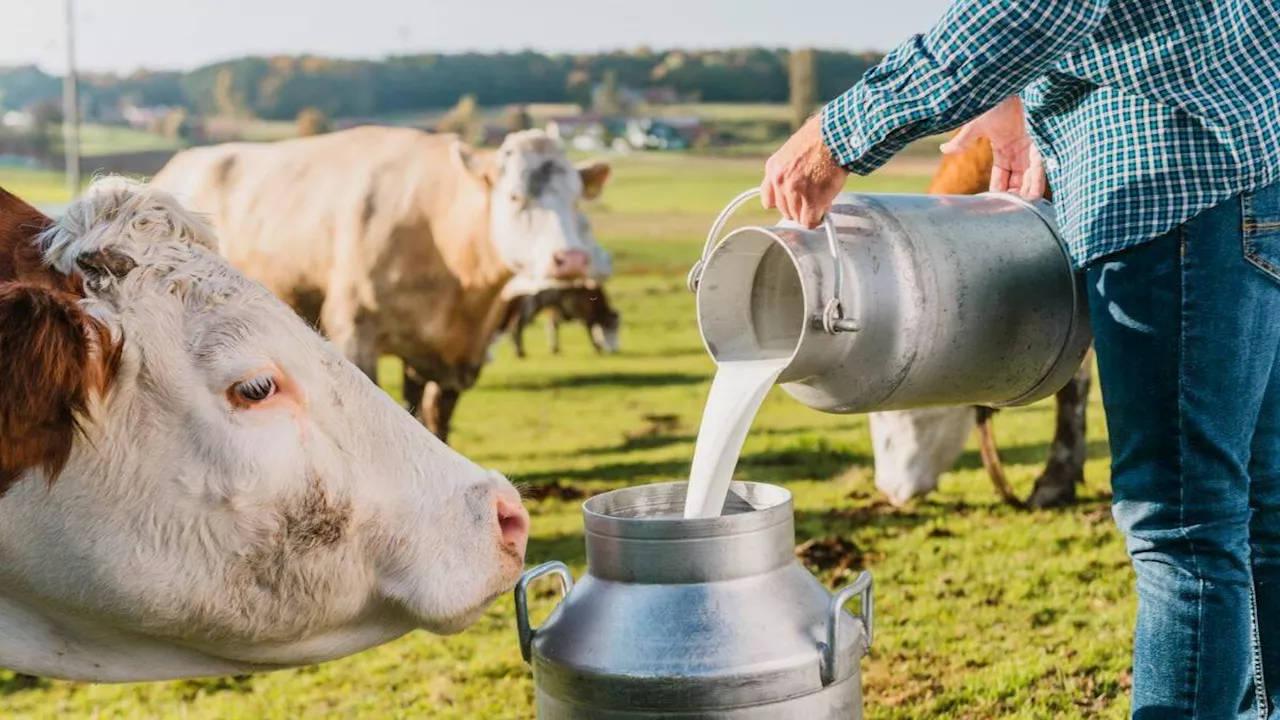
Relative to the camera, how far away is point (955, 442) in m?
6.18

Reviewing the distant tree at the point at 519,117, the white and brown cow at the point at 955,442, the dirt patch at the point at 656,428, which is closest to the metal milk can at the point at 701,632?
the white and brown cow at the point at 955,442

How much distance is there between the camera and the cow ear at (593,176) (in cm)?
884

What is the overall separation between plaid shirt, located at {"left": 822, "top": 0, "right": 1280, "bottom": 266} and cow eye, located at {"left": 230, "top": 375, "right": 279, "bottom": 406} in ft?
3.15

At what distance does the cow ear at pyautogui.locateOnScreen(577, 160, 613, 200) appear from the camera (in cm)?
884

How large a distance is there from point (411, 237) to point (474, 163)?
634mm

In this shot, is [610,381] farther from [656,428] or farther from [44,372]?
[44,372]

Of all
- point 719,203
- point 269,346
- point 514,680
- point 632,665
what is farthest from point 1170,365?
point 719,203

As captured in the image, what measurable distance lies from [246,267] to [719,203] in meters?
15.7

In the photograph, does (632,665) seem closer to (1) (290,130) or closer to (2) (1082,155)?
(2) (1082,155)

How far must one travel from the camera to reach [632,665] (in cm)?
211

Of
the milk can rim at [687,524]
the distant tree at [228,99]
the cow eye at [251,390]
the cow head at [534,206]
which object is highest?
the cow eye at [251,390]

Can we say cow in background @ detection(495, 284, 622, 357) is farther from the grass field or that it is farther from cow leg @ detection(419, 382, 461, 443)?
cow leg @ detection(419, 382, 461, 443)

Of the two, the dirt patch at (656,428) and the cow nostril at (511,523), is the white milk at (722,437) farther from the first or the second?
the dirt patch at (656,428)

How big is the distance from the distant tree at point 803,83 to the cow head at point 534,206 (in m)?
13.0
